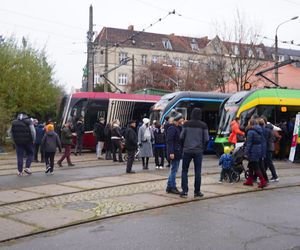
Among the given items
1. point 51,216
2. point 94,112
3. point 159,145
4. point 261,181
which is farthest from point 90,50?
point 51,216

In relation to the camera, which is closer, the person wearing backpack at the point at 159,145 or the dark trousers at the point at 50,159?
the dark trousers at the point at 50,159

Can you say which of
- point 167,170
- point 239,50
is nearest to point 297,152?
point 167,170

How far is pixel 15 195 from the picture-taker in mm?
10930

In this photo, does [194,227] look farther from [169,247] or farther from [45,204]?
[45,204]

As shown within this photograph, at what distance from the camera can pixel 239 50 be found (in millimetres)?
39500

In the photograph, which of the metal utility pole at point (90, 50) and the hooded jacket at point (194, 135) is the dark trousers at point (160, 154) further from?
the metal utility pole at point (90, 50)

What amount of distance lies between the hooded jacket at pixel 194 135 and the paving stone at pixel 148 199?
3.53 feet

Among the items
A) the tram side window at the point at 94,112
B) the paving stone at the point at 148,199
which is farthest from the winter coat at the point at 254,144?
the tram side window at the point at 94,112

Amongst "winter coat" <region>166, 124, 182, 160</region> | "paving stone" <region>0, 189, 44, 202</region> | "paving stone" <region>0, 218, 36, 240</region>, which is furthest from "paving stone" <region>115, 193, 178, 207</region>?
"paving stone" <region>0, 218, 36, 240</region>

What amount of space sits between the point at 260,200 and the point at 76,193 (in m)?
4.04

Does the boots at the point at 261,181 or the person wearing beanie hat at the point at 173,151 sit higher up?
the person wearing beanie hat at the point at 173,151

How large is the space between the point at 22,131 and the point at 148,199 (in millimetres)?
5682

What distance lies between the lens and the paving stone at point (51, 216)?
26.9ft

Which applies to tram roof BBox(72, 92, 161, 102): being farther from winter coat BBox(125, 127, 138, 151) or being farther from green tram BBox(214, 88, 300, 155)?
winter coat BBox(125, 127, 138, 151)
